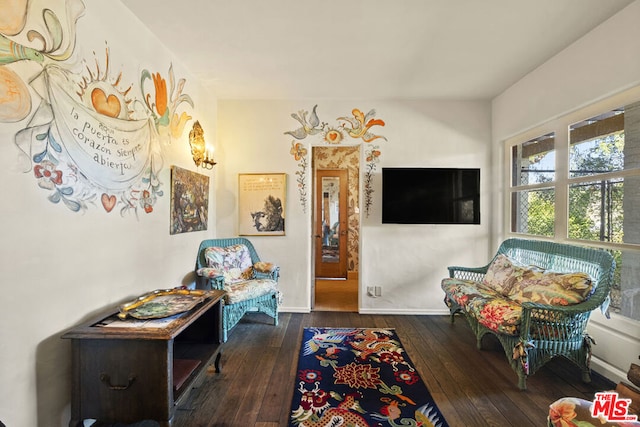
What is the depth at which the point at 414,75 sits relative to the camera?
2.80 metres

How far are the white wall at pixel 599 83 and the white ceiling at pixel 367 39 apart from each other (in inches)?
4.2

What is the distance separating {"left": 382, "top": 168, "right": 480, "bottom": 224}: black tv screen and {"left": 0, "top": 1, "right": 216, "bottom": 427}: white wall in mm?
2609

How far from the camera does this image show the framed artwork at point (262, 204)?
3.45 m

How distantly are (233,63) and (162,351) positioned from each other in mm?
2473

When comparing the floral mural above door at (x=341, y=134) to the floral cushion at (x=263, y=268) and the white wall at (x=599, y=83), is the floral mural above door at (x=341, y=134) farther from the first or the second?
the white wall at (x=599, y=83)

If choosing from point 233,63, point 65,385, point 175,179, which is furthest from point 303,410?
point 233,63

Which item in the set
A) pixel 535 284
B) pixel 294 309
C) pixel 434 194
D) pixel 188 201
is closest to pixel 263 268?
pixel 294 309

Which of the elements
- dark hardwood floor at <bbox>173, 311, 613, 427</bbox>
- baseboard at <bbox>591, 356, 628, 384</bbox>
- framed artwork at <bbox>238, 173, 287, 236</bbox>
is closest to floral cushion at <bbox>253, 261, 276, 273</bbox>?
framed artwork at <bbox>238, 173, 287, 236</bbox>

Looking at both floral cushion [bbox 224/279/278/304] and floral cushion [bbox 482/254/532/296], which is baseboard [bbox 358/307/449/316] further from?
floral cushion [bbox 224/279/278/304]

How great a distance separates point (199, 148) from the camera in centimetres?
292

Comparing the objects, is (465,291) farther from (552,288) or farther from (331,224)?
(331,224)

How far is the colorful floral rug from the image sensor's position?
64.9 inches

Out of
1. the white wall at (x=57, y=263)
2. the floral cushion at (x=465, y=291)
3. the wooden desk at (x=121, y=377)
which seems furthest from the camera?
the floral cushion at (x=465, y=291)

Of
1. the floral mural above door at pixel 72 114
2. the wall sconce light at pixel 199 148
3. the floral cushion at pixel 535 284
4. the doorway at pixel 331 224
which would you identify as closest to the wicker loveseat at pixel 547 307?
the floral cushion at pixel 535 284
